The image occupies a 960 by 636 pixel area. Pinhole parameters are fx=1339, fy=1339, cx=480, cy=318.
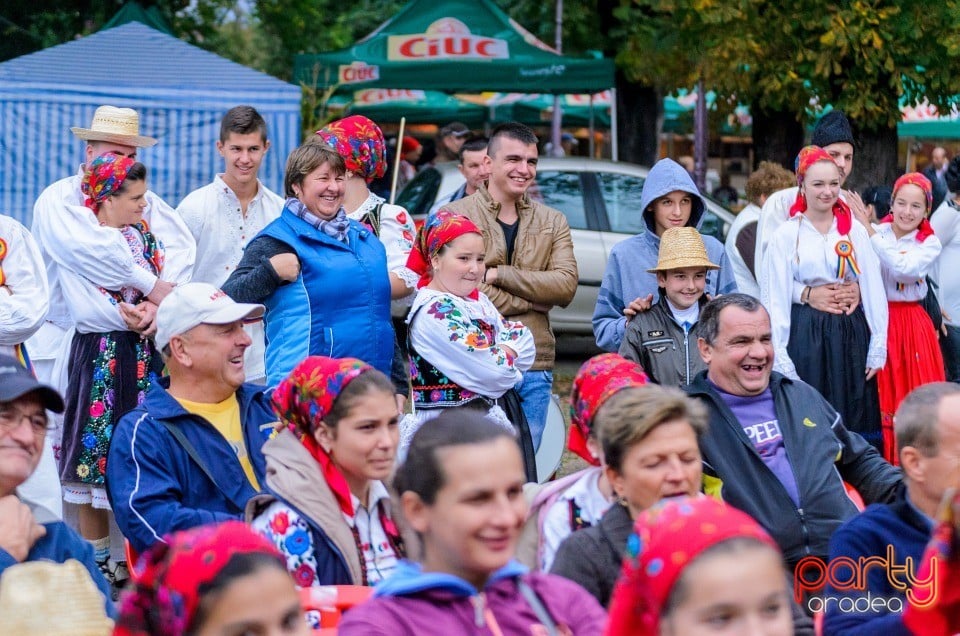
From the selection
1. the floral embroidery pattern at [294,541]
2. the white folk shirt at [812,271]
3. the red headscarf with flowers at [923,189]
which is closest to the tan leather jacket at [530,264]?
the white folk shirt at [812,271]

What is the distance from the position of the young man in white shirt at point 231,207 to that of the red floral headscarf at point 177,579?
3.84 metres

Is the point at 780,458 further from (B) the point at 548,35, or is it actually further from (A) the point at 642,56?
(B) the point at 548,35

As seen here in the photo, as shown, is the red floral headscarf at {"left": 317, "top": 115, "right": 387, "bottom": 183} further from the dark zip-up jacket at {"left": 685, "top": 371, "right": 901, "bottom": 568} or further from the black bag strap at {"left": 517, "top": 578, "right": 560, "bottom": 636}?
the black bag strap at {"left": 517, "top": 578, "right": 560, "bottom": 636}

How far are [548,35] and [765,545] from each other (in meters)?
17.6

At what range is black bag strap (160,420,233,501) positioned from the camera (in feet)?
14.0

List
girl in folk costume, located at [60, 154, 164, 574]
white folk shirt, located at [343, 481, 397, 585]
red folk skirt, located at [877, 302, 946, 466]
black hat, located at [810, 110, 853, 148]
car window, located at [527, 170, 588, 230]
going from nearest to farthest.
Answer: white folk shirt, located at [343, 481, 397, 585]
girl in folk costume, located at [60, 154, 164, 574]
red folk skirt, located at [877, 302, 946, 466]
black hat, located at [810, 110, 853, 148]
car window, located at [527, 170, 588, 230]

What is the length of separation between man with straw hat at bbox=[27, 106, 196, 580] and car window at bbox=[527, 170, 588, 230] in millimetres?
5534

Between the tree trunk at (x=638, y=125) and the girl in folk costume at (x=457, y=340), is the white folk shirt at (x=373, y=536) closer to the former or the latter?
the girl in folk costume at (x=457, y=340)

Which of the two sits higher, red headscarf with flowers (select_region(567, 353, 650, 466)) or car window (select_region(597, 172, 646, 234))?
car window (select_region(597, 172, 646, 234))

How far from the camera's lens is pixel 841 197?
7.01 metres

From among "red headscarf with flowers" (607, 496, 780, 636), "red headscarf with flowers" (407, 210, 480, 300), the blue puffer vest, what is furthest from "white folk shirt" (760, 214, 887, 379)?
"red headscarf with flowers" (607, 496, 780, 636)

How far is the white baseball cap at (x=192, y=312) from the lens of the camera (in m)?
4.52

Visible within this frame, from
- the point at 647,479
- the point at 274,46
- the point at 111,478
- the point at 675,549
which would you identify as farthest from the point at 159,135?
the point at 274,46

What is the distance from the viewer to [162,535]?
161 inches
